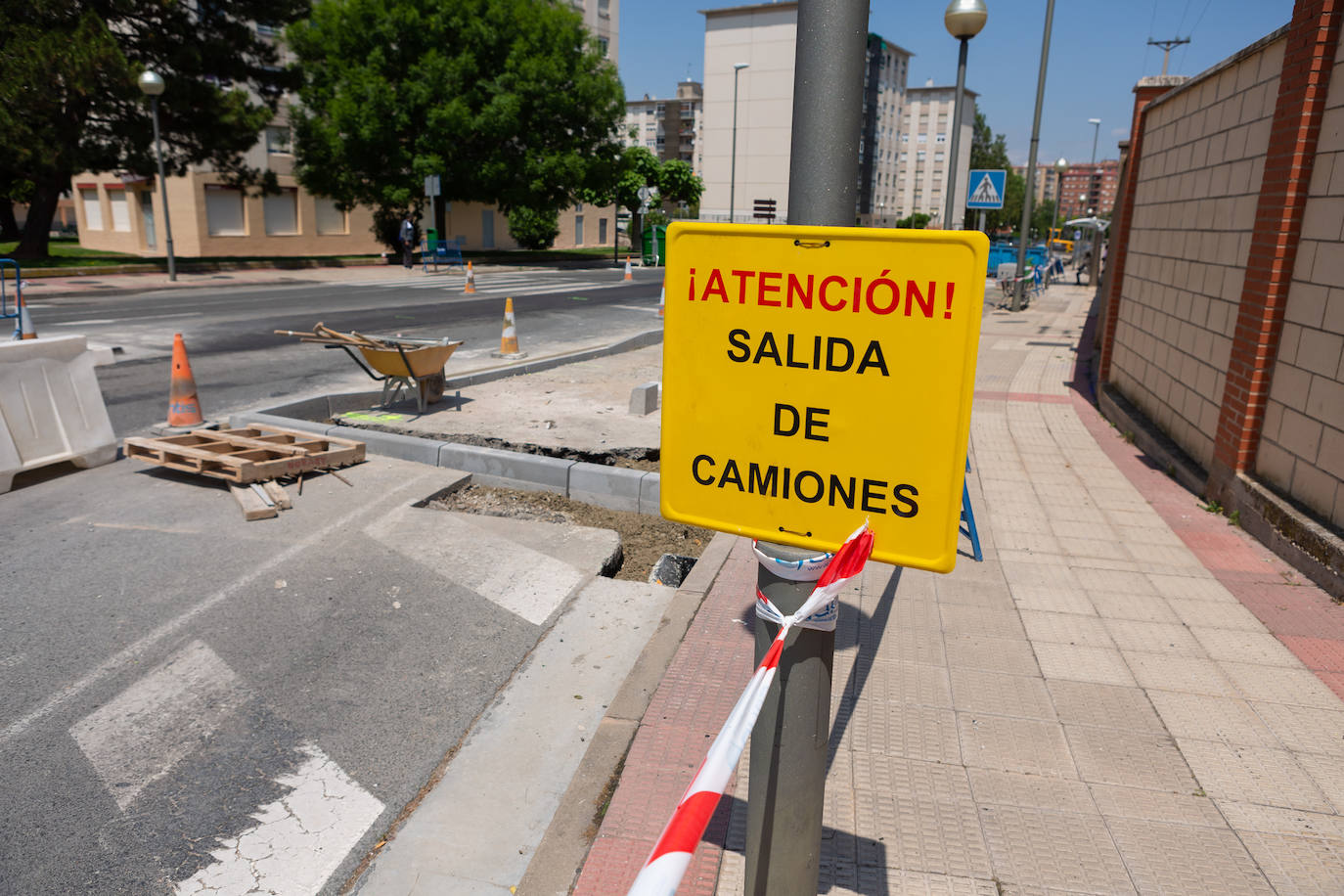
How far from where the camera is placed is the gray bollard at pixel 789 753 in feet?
6.42

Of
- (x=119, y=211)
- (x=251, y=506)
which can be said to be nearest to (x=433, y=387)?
(x=251, y=506)

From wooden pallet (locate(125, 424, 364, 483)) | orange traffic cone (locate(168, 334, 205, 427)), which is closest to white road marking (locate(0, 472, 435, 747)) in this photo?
wooden pallet (locate(125, 424, 364, 483))

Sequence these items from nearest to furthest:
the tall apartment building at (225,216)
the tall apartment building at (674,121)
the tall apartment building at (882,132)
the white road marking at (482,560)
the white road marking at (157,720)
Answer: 1. the white road marking at (157,720)
2. the white road marking at (482,560)
3. the tall apartment building at (225,216)
4. the tall apartment building at (882,132)
5. the tall apartment building at (674,121)

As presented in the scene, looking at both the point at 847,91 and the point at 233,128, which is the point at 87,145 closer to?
the point at 233,128

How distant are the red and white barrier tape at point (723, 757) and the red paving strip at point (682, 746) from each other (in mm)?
1418

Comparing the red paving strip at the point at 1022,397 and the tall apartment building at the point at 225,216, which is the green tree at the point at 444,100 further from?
the red paving strip at the point at 1022,397

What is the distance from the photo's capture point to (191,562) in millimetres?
5559

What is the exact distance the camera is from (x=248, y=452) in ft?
23.2

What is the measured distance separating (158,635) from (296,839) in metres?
2.00

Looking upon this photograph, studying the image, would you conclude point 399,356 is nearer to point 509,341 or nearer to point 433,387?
point 433,387

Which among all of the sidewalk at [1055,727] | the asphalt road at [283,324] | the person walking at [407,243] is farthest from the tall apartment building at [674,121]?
the sidewalk at [1055,727]

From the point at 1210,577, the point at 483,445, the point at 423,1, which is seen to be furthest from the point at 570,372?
the point at 423,1

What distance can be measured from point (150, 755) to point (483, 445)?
4.62m

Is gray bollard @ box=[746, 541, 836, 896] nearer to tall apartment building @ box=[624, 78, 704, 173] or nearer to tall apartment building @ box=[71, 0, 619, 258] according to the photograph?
tall apartment building @ box=[71, 0, 619, 258]
